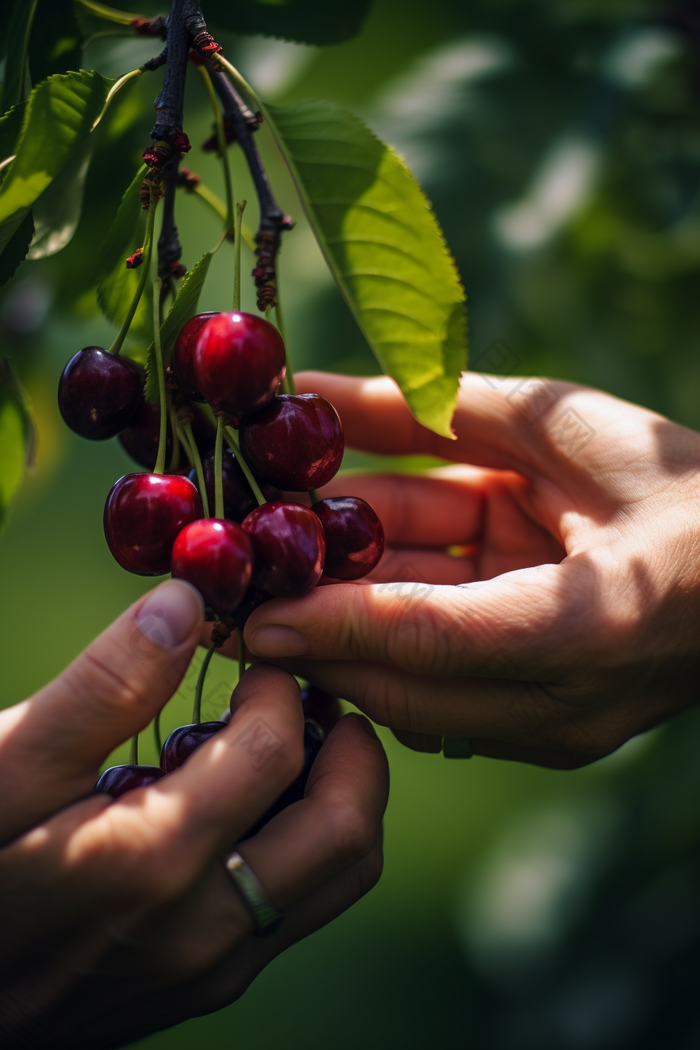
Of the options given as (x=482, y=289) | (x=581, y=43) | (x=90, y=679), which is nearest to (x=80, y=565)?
(x=482, y=289)

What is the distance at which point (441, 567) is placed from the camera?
47.7 inches

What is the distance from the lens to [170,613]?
627 millimetres

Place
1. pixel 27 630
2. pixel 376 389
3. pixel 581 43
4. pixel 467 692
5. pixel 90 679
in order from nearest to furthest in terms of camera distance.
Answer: pixel 90 679
pixel 467 692
pixel 376 389
pixel 581 43
pixel 27 630

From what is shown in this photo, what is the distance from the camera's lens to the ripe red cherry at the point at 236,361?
0.65 meters

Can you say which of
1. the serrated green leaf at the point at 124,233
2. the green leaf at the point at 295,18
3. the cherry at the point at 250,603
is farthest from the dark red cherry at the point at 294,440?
the green leaf at the point at 295,18

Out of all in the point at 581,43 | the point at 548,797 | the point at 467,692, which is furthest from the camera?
the point at 548,797

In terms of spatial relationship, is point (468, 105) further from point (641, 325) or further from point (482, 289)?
point (641, 325)

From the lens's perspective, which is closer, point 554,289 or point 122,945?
point 122,945

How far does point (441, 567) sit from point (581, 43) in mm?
898

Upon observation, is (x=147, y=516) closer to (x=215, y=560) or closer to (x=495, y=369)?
(x=215, y=560)

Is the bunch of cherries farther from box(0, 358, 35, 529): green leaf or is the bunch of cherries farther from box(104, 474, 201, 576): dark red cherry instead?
box(0, 358, 35, 529): green leaf

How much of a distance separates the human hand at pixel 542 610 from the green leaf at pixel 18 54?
0.49m

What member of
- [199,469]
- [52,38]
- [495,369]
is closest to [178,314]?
[199,469]

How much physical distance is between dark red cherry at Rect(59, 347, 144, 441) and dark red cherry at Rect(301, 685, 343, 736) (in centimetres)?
38
